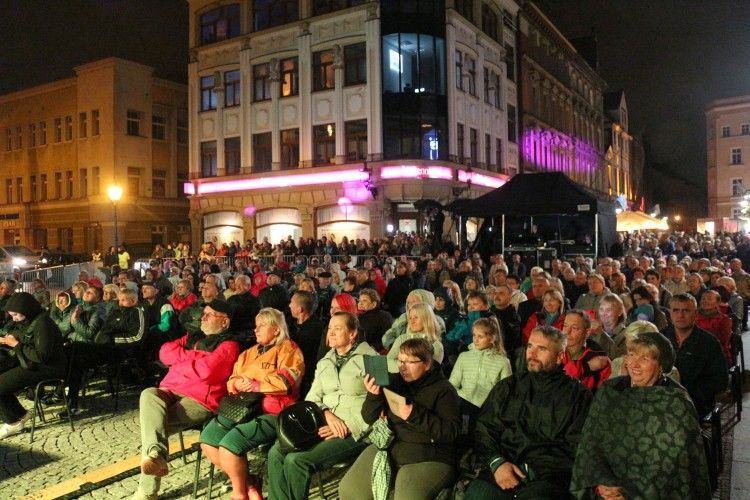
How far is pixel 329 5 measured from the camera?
28828mm

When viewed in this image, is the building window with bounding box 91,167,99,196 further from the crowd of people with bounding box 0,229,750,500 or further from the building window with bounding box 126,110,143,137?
the crowd of people with bounding box 0,229,750,500

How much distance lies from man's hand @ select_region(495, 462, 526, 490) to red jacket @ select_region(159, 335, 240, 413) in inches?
103

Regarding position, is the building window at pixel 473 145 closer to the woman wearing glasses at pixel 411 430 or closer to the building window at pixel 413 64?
the building window at pixel 413 64

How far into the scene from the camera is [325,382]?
4938 mm

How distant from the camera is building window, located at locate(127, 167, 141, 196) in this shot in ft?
118

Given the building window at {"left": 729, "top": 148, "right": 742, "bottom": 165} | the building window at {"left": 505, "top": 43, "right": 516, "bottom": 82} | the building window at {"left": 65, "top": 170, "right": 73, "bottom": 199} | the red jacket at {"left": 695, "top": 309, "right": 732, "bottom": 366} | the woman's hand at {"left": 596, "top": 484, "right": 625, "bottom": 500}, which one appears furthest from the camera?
the building window at {"left": 729, "top": 148, "right": 742, "bottom": 165}

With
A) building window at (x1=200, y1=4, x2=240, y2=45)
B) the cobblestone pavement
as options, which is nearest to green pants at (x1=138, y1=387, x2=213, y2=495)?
the cobblestone pavement

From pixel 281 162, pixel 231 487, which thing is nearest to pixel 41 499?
pixel 231 487

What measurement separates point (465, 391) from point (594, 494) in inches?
65.0

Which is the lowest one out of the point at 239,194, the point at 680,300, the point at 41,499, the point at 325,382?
the point at 41,499

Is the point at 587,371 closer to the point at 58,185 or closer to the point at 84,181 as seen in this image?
the point at 84,181

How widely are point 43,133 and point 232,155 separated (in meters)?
16.0

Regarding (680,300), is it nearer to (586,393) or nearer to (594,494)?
(586,393)

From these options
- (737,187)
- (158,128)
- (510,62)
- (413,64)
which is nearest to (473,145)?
(413,64)
